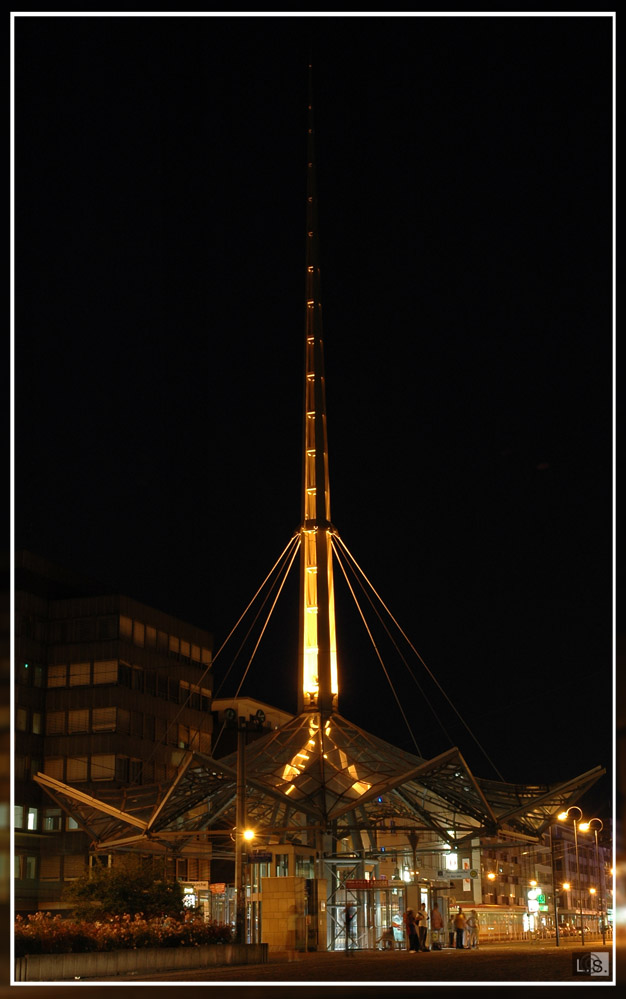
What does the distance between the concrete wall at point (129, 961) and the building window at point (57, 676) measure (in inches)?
1607

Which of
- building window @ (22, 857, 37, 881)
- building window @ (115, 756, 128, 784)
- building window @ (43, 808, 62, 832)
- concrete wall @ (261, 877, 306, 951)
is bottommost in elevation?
building window @ (22, 857, 37, 881)

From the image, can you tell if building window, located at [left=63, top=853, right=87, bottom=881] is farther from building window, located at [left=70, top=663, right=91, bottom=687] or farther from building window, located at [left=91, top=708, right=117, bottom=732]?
building window, located at [left=70, top=663, right=91, bottom=687]

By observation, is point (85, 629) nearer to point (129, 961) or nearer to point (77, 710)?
point (77, 710)

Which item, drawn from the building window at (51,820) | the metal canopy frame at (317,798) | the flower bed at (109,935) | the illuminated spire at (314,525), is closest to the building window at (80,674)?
the building window at (51,820)

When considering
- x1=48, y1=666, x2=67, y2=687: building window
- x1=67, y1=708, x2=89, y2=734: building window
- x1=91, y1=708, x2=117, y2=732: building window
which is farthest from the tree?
x1=48, y1=666, x2=67, y2=687: building window

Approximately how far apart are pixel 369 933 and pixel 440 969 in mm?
19186

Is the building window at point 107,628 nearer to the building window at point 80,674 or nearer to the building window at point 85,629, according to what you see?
the building window at point 85,629

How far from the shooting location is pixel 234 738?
87.2 meters

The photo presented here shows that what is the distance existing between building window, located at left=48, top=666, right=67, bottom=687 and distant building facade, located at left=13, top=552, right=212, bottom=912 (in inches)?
2.3

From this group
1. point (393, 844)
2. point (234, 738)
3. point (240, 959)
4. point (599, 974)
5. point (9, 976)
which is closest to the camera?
point (9, 976)

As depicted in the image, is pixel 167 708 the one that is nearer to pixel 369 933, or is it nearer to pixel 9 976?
pixel 369 933

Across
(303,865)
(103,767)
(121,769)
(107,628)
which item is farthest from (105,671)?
(303,865)

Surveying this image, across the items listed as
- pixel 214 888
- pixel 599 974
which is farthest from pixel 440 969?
pixel 214 888

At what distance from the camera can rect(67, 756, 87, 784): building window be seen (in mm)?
64562
